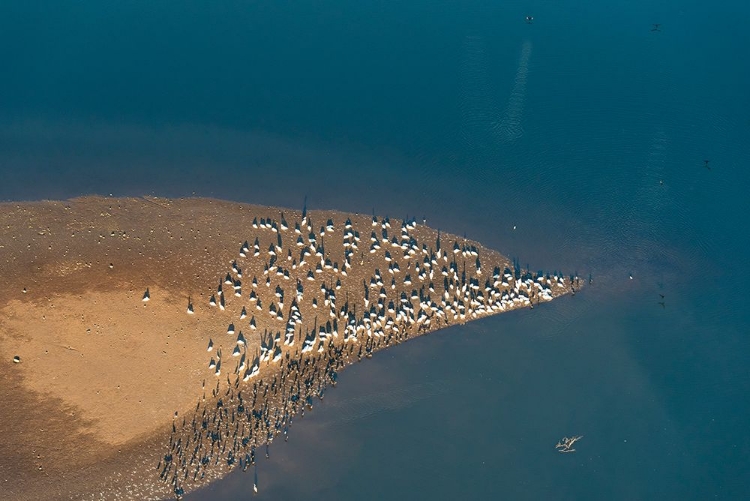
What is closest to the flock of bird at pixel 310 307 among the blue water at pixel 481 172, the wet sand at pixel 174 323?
the wet sand at pixel 174 323

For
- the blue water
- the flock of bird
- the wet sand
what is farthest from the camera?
the blue water

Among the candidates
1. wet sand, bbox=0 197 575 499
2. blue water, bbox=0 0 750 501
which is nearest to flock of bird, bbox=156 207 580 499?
wet sand, bbox=0 197 575 499

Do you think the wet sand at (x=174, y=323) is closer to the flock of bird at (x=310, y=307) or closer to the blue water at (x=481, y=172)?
the flock of bird at (x=310, y=307)

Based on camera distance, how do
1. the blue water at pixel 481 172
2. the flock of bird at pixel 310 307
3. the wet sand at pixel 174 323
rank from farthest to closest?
the blue water at pixel 481 172 < the flock of bird at pixel 310 307 < the wet sand at pixel 174 323

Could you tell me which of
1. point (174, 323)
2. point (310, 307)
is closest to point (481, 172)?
point (310, 307)

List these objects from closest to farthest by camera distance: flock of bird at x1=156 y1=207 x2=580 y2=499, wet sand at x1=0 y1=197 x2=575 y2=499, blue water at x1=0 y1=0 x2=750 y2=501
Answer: wet sand at x1=0 y1=197 x2=575 y2=499 → flock of bird at x1=156 y1=207 x2=580 y2=499 → blue water at x1=0 y1=0 x2=750 y2=501

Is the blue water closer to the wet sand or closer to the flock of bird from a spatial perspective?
the flock of bird

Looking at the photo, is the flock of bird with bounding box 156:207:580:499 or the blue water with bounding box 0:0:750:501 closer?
the flock of bird with bounding box 156:207:580:499
